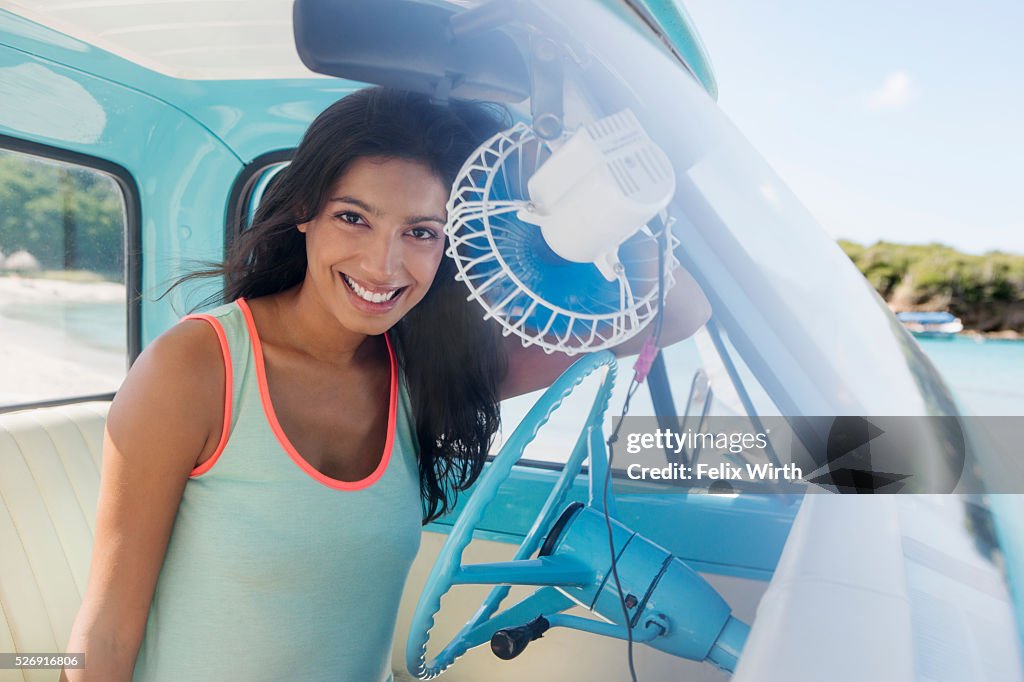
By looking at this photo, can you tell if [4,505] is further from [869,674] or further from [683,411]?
[869,674]

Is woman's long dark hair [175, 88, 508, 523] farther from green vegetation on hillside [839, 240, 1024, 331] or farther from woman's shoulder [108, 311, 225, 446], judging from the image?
green vegetation on hillside [839, 240, 1024, 331]

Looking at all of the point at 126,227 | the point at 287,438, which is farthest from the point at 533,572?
the point at 126,227

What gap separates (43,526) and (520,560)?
1403 mm

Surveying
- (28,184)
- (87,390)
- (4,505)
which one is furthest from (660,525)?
(28,184)

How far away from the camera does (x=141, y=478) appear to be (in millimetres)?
1193

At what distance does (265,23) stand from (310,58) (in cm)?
123

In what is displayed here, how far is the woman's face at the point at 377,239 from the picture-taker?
1.30 m

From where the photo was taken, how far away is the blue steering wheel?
1133 mm

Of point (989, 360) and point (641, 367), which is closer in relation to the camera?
point (641, 367)

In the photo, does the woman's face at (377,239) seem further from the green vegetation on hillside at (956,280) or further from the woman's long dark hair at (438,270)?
the green vegetation on hillside at (956,280)

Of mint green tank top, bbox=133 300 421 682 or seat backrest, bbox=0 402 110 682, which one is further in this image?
seat backrest, bbox=0 402 110 682

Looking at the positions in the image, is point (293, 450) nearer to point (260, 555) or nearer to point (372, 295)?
point (260, 555)

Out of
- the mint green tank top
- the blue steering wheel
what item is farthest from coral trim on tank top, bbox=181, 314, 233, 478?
the blue steering wheel

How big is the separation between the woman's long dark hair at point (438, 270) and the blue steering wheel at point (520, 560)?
0.33 meters
